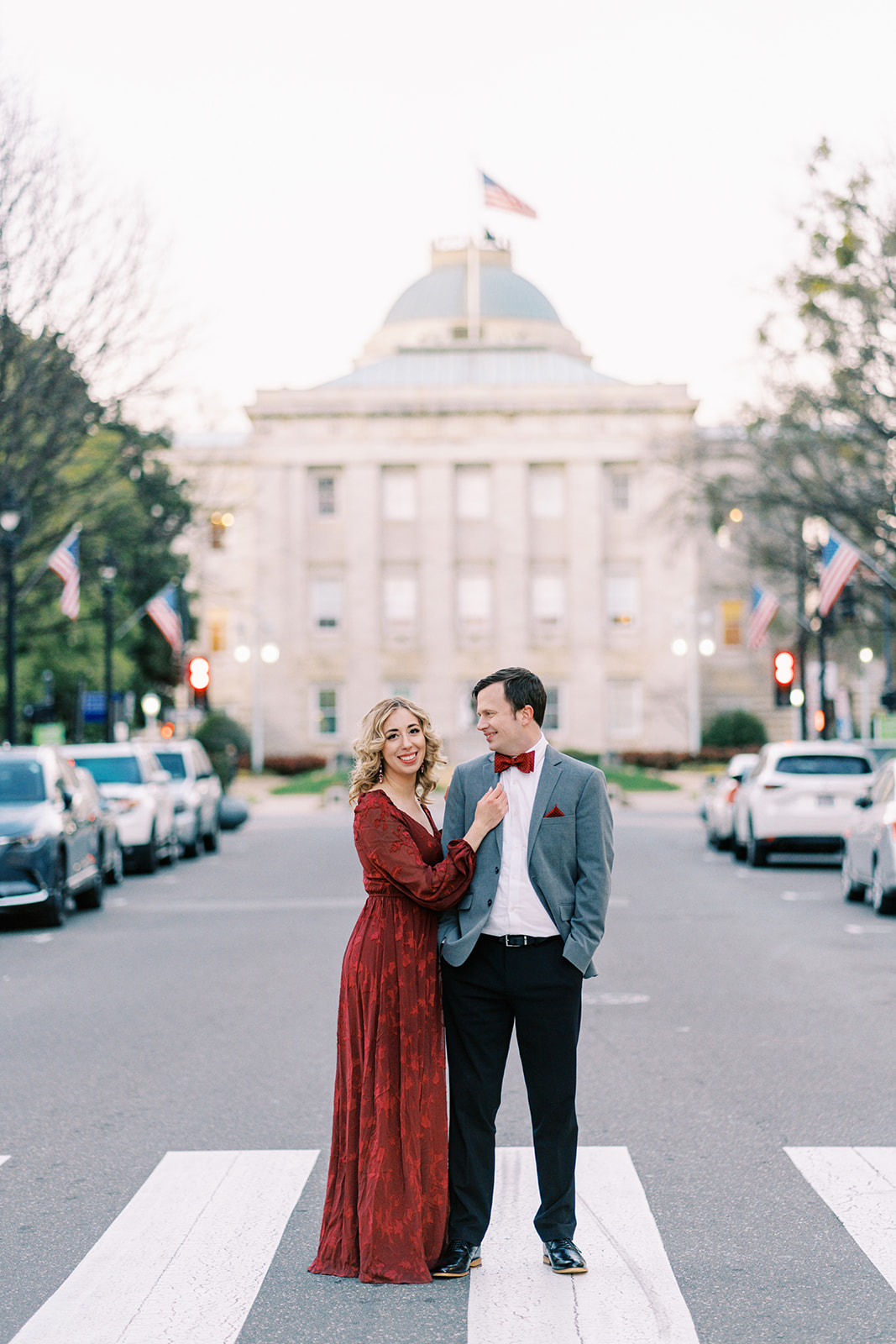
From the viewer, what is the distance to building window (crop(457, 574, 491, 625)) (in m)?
72.8

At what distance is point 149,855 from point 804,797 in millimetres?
9094

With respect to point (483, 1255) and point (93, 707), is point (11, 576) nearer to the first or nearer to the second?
point (93, 707)

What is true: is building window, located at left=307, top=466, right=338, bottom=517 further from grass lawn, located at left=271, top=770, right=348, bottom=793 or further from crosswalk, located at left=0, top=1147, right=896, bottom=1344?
crosswalk, located at left=0, top=1147, right=896, bottom=1344

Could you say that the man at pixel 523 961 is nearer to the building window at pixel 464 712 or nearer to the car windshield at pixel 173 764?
the car windshield at pixel 173 764

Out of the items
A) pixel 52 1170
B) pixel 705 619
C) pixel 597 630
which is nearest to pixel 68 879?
pixel 52 1170

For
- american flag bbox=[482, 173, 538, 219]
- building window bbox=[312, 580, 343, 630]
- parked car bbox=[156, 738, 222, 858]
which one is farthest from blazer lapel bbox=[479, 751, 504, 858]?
building window bbox=[312, 580, 343, 630]

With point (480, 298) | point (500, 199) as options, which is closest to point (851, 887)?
point (500, 199)

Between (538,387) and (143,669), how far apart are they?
76.9 ft

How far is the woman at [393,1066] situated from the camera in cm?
522

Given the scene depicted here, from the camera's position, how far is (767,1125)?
24.9 feet

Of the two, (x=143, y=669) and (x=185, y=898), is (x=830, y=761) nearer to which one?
(x=185, y=898)

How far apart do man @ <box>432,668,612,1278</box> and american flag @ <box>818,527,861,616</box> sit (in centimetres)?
2564

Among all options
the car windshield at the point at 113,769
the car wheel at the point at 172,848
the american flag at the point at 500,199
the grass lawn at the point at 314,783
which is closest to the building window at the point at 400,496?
the grass lawn at the point at 314,783

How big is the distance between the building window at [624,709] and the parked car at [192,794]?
43755 millimetres
